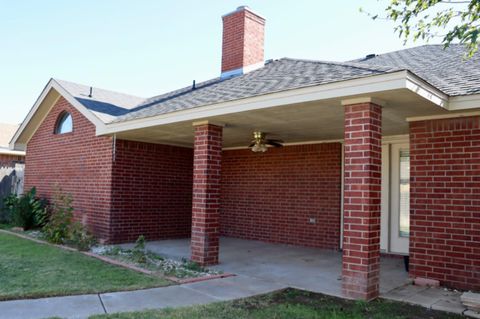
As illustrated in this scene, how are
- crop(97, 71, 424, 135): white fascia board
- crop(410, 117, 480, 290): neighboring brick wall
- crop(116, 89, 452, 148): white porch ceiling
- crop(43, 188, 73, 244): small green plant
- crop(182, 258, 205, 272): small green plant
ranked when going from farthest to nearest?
1. crop(43, 188, 73, 244): small green plant
2. crop(182, 258, 205, 272): small green plant
3. crop(410, 117, 480, 290): neighboring brick wall
4. crop(116, 89, 452, 148): white porch ceiling
5. crop(97, 71, 424, 135): white fascia board

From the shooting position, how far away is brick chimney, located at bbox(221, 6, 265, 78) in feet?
34.3

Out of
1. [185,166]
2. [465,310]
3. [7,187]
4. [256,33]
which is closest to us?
[465,310]

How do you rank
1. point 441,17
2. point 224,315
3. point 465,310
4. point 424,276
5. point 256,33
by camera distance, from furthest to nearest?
point 256,33 < point 424,276 < point 441,17 < point 465,310 < point 224,315

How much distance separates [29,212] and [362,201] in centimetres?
1038

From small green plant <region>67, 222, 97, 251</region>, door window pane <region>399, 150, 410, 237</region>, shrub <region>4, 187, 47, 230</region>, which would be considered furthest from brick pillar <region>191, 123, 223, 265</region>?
shrub <region>4, 187, 47, 230</region>

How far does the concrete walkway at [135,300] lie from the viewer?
4.70m

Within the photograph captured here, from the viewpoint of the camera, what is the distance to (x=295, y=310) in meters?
4.96

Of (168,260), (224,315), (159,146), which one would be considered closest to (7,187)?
(159,146)

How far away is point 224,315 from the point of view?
15.5ft

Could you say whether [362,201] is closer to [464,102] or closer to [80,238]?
[464,102]

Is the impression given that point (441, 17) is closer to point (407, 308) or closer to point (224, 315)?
point (407, 308)

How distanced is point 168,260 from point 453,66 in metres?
6.34

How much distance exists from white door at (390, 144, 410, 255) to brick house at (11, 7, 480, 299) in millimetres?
22

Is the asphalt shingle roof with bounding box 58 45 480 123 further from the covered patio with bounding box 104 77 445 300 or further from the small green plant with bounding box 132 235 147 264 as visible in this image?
the small green plant with bounding box 132 235 147 264
